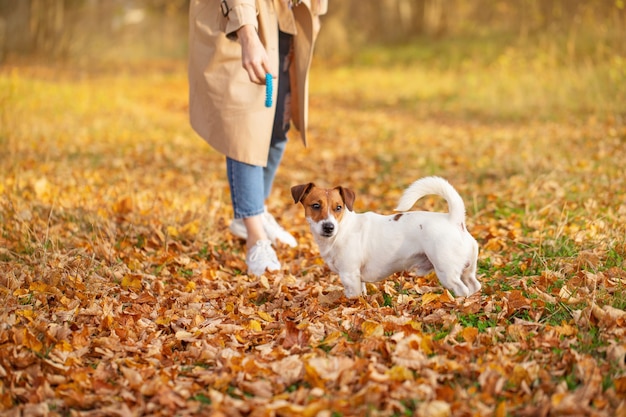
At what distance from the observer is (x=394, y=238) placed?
3.79 meters

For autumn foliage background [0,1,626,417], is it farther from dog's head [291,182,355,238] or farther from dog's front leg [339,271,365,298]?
dog's head [291,182,355,238]

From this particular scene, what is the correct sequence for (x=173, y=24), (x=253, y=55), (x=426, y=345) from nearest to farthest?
(x=426, y=345) < (x=253, y=55) < (x=173, y=24)

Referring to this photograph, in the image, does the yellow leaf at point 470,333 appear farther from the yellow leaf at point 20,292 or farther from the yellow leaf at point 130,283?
the yellow leaf at point 20,292

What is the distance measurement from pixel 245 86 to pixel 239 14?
0.54 m

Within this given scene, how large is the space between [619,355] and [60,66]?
19873mm

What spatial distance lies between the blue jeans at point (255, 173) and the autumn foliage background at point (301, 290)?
1.67ft

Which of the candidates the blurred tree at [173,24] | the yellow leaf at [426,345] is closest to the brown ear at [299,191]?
the yellow leaf at [426,345]

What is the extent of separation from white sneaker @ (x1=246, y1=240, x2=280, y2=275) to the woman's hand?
4.07 feet

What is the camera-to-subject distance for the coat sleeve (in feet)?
13.2

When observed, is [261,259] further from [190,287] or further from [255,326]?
[255,326]

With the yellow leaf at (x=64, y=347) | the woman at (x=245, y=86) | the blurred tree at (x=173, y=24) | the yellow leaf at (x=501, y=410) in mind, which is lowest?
the yellow leaf at (x=64, y=347)

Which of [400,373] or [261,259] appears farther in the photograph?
[261,259]

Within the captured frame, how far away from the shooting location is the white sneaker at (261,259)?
462 cm

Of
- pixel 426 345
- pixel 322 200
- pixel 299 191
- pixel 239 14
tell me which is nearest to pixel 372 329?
pixel 426 345
